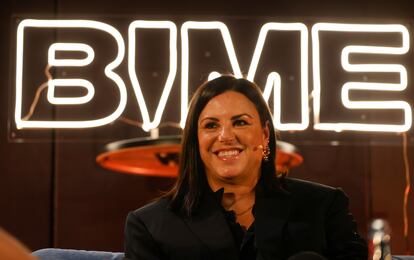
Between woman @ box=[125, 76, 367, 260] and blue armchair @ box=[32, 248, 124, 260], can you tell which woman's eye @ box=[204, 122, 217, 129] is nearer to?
woman @ box=[125, 76, 367, 260]

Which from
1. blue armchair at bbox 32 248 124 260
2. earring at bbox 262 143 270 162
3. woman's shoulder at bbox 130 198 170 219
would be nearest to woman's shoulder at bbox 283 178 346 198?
earring at bbox 262 143 270 162

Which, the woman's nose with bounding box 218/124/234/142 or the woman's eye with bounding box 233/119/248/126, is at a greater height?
the woman's eye with bounding box 233/119/248/126

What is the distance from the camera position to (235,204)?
1997 millimetres

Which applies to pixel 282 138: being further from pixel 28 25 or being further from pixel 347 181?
pixel 28 25

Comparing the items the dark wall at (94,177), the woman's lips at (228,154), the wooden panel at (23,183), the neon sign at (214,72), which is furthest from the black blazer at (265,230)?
the wooden panel at (23,183)

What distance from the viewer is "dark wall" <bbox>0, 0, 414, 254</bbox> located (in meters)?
3.97

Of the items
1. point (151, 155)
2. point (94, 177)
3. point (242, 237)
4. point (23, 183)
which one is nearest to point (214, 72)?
point (94, 177)

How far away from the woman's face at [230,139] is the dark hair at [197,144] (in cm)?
2

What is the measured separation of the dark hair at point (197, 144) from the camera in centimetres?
204

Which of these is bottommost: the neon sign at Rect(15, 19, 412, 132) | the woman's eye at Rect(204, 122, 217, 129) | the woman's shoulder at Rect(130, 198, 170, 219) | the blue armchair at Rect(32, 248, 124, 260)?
the blue armchair at Rect(32, 248, 124, 260)

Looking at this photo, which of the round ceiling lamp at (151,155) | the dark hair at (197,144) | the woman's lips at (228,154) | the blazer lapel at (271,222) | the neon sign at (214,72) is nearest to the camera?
the blazer lapel at (271,222)

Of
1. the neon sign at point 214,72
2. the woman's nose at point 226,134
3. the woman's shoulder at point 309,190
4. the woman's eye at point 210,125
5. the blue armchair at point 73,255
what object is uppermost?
the neon sign at point 214,72

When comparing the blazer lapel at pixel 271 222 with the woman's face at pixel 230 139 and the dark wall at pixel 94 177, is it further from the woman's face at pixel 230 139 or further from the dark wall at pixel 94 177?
the dark wall at pixel 94 177

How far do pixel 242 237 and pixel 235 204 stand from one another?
12 centimetres
